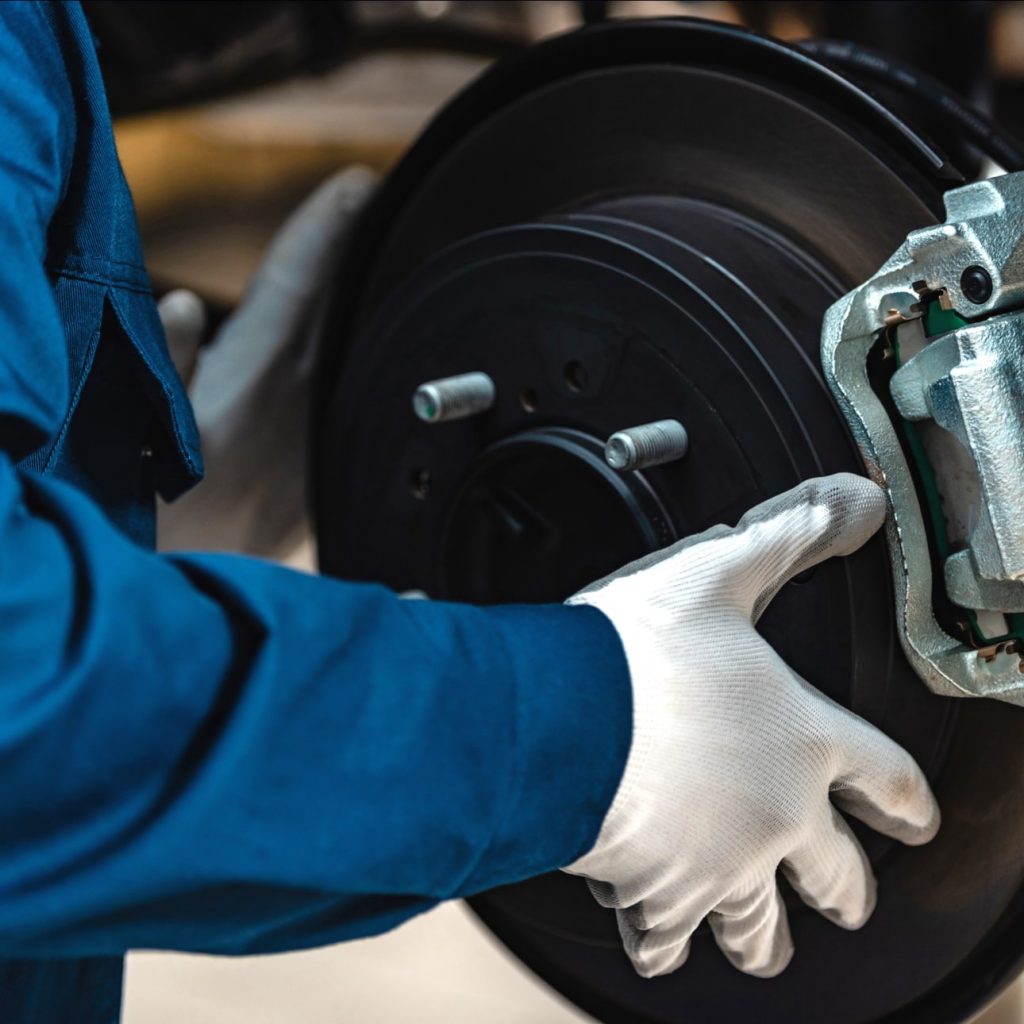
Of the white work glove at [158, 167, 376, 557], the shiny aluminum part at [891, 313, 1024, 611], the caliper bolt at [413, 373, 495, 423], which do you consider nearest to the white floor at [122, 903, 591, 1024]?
the white work glove at [158, 167, 376, 557]

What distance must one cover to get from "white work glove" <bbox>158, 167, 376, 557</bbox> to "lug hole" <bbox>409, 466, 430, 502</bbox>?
0.35m

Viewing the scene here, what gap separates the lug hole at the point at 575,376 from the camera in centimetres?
69

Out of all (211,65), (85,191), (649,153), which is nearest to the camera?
(85,191)

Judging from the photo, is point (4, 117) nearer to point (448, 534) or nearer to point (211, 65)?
point (448, 534)

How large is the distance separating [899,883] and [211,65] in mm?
1028

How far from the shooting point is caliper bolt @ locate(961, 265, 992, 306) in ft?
1.75

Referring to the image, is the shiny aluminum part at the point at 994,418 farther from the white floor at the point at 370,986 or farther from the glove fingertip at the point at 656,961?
the white floor at the point at 370,986

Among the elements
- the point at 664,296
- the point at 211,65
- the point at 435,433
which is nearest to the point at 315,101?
the point at 211,65

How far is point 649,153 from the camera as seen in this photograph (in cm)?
73

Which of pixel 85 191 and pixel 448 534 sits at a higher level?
pixel 85 191

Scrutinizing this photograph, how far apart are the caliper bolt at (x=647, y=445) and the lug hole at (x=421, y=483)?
0.18 meters

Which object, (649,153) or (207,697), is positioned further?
(649,153)

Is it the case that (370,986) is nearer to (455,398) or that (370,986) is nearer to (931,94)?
(455,398)

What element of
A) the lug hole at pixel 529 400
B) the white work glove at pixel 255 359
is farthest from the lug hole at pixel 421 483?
the white work glove at pixel 255 359
